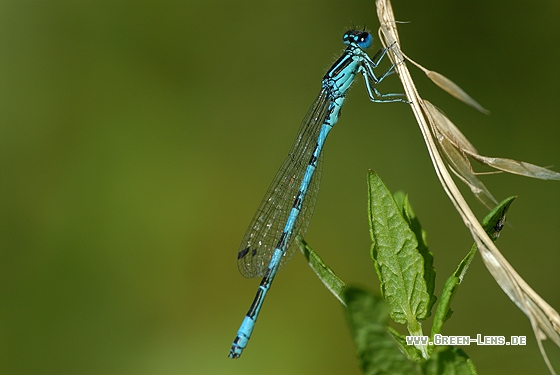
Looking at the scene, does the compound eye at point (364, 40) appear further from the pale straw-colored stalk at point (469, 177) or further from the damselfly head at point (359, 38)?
the pale straw-colored stalk at point (469, 177)

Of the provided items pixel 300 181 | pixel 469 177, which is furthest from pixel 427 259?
pixel 300 181

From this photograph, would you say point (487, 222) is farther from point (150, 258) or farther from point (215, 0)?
point (215, 0)

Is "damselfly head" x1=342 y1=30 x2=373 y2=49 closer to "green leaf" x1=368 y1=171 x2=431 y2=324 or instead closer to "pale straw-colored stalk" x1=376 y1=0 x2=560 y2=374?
"pale straw-colored stalk" x1=376 y1=0 x2=560 y2=374

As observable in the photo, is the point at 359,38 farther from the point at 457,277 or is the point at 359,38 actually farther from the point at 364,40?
the point at 457,277

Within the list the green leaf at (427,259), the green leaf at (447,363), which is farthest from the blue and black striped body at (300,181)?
the green leaf at (447,363)

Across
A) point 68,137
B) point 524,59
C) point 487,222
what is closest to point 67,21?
point 68,137
